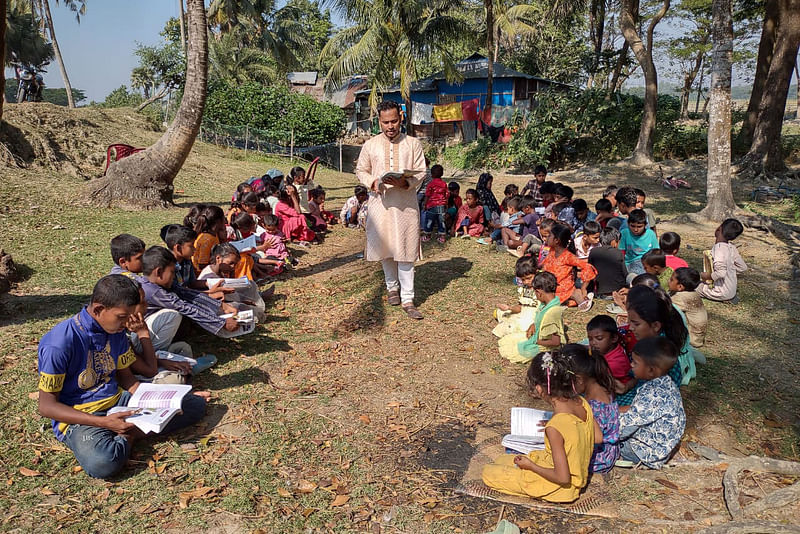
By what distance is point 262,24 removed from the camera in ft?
115

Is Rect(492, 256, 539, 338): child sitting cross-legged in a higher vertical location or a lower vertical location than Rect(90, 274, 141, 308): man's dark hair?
lower

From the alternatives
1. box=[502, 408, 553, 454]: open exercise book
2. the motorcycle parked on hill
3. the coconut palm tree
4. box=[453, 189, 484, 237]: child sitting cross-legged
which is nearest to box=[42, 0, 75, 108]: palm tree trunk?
the motorcycle parked on hill

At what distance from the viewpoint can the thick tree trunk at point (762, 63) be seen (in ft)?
50.4

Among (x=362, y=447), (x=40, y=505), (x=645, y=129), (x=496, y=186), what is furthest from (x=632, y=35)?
(x=40, y=505)

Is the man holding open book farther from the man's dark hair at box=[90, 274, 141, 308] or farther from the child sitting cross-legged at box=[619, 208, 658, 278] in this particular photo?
the man's dark hair at box=[90, 274, 141, 308]

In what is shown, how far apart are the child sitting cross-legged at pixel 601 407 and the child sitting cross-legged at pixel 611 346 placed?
0.50 m

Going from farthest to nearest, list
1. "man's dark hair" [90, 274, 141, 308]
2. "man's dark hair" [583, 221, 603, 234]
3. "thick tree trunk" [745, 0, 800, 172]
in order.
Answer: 1. "thick tree trunk" [745, 0, 800, 172]
2. "man's dark hair" [583, 221, 603, 234]
3. "man's dark hair" [90, 274, 141, 308]

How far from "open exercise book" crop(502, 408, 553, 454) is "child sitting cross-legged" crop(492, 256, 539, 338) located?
1.56m

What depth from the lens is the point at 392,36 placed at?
21.4 metres

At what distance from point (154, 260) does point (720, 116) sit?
370 inches

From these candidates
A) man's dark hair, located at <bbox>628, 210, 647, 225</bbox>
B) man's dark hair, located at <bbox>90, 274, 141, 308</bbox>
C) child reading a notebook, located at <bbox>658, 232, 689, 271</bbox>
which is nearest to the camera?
man's dark hair, located at <bbox>90, 274, 141, 308</bbox>

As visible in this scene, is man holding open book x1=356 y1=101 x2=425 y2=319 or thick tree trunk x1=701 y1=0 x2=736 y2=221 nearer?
man holding open book x1=356 y1=101 x2=425 y2=319

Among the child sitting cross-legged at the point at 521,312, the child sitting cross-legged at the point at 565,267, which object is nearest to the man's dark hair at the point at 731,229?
the child sitting cross-legged at the point at 565,267

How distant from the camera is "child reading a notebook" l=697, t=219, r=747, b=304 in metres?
6.20
